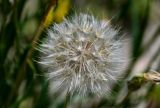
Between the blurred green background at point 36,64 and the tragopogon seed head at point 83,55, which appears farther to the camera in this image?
the blurred green background at point 36,64

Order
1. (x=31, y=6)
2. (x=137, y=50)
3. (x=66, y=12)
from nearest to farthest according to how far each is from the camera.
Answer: (x=66, y=12) < (x=137, y=50) < (x=31, y=6)

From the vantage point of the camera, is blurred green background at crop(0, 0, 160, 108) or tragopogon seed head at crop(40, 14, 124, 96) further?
blurred green background at crop(0, 0, 160, 108)

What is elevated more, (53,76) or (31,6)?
(31,6)

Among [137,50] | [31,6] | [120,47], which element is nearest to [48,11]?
[120,47]

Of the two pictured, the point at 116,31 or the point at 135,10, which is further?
the point at 135,10

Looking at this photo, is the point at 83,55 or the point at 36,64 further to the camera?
the point at 36,64

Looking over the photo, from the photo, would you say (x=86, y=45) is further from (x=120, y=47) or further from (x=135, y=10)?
(x=135, y=10)

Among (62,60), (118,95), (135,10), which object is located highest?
(135,10)

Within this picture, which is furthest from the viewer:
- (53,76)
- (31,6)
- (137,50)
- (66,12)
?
(31,6)
